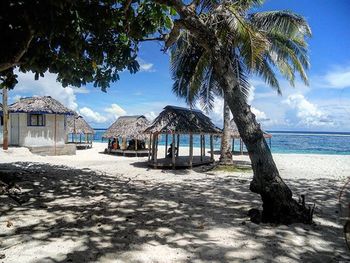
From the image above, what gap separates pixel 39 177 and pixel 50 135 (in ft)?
45.1

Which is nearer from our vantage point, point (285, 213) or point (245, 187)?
point (285, 213)

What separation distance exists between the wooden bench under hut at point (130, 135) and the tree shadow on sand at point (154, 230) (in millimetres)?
16510

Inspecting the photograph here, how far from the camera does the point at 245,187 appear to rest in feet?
32.4

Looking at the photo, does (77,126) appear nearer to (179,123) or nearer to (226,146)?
(179,123)

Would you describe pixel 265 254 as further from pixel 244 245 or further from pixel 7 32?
pixel 7 32

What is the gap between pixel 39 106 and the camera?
22.9 m

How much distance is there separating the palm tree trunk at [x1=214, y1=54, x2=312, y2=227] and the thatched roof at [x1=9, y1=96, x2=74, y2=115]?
18.9 metres

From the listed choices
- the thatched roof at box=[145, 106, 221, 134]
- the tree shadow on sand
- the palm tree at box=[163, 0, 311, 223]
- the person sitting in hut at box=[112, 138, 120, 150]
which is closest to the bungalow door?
the person sitting in hut at box=[112, 138, 120, 150]

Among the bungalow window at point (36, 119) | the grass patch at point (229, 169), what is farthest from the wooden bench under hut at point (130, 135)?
the grass patch at point (229, 169)

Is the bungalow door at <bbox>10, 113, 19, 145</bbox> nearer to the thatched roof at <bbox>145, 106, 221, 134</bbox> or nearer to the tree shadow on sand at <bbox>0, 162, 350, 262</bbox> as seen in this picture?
the thatched roof at <bbox>145, 106, 221, 134</bbox>

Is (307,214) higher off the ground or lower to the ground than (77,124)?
lower

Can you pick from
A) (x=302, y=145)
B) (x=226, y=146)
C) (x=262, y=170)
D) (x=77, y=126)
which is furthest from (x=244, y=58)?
(x=302, y=145)

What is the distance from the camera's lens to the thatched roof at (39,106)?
22328 millimetres

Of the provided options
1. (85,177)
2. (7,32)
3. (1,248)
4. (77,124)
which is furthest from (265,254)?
(77,124)
